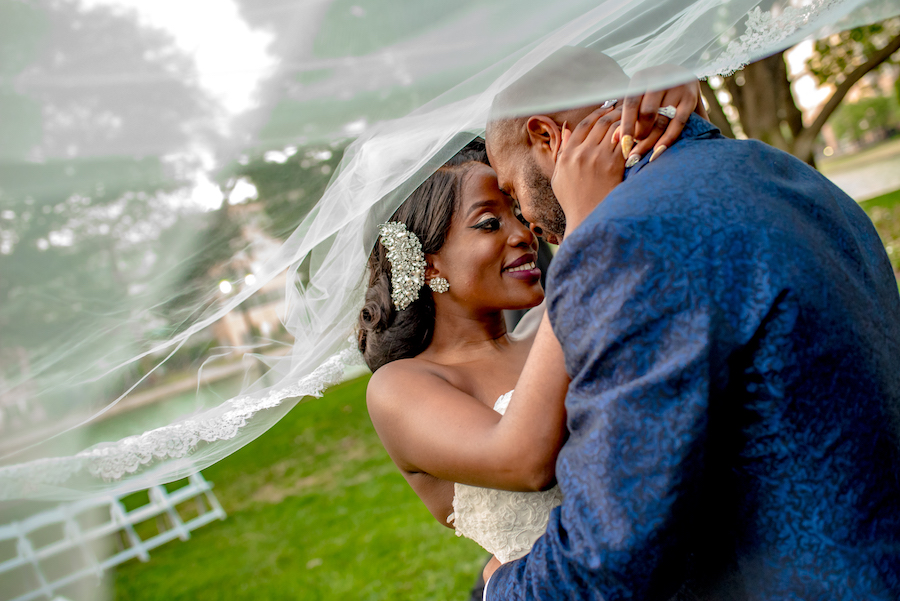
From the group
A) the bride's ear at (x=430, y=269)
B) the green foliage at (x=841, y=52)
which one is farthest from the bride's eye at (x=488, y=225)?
the green foliage at (x=841, y=52)

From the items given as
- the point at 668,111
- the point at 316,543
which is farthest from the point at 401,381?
the point at 316,543

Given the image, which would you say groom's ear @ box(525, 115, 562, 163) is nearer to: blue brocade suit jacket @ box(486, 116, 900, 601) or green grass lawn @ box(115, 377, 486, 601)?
blue brocade suit jacket @ box(486, 116, 900, 601)

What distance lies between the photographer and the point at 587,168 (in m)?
1.76

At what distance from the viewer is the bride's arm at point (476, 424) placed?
1.76 meters

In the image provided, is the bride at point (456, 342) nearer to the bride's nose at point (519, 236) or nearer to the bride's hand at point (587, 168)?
the bride's nose at point (519, 236)

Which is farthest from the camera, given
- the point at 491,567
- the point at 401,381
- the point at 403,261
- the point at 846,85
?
the point at 846,85

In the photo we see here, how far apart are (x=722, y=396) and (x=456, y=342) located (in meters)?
1.58

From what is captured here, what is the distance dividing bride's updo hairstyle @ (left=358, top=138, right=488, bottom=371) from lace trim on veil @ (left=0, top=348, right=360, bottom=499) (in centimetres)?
→ 33

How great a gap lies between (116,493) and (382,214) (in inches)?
55.6

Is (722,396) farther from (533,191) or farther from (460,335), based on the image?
(460,335)

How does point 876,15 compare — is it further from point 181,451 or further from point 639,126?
point 181,451

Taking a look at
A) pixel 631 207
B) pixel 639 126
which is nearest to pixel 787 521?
pixel 631 207

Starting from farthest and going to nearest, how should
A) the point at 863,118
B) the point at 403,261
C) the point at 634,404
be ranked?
the point at 863,118, the point at 403,261, the point at 634,404

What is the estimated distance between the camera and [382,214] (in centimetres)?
264
